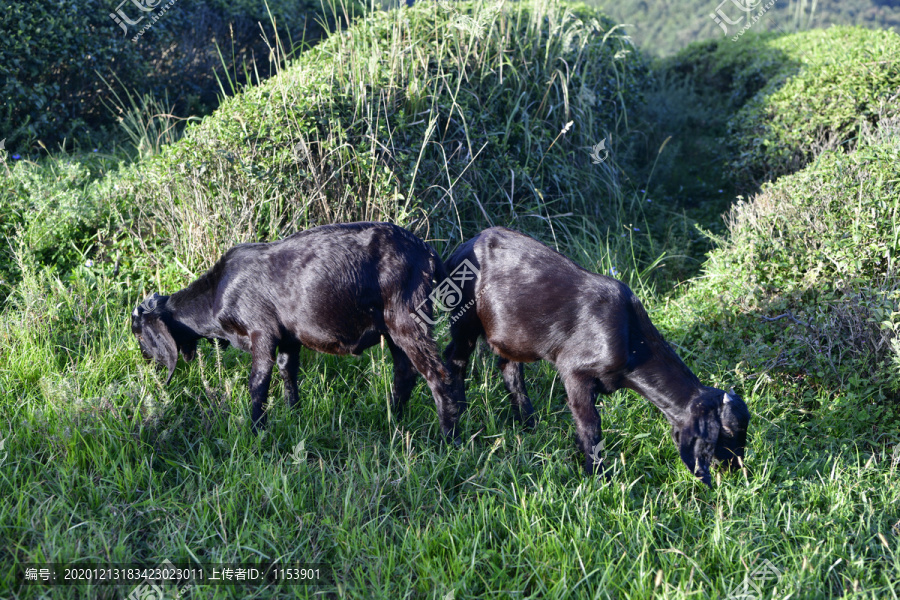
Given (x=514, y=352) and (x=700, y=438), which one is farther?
(x=514, y=352)

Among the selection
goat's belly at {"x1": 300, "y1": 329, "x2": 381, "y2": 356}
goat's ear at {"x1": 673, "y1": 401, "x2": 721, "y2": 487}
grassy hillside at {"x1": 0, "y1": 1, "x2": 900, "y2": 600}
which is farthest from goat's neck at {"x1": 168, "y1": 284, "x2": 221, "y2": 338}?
goat's ear at {"x1": 673, "y1": 401, "x2": 721, "y2": 487}

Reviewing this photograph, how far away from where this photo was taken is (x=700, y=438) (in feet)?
11.4

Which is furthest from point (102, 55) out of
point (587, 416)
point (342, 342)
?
point (587, 416)

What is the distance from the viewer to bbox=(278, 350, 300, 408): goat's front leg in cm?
414

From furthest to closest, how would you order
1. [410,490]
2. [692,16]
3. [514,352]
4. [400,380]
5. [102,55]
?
[692,16] < [102,55] < [400,380] < [514,352] < [410,490]

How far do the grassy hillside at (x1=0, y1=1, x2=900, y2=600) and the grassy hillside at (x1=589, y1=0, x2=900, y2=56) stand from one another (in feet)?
41.7

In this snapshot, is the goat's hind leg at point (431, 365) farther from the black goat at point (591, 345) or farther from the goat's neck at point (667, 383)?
the goat's neck at point (667, 383)

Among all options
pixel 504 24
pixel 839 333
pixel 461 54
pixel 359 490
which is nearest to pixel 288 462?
pixel 359 490

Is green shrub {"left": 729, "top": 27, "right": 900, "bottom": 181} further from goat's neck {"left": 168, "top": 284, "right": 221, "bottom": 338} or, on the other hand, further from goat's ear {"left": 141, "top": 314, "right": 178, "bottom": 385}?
goat's ear {"left": 141, "top": 314, "right": 178, "bottom": 385}

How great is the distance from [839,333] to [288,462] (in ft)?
11.4

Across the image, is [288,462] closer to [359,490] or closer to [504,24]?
[359,490]

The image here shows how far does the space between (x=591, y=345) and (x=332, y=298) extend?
4.76 ft

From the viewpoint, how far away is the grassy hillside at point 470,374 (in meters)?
3.00

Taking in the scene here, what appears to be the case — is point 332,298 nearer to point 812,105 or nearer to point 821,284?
point 821,284
